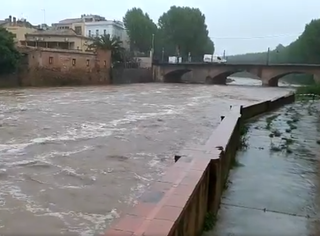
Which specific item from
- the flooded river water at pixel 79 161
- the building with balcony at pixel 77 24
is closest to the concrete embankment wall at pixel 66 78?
the flooded river water at pixel 79 161

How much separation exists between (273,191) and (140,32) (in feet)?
214

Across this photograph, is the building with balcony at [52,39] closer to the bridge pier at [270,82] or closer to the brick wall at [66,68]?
the brick wall at [66,68]

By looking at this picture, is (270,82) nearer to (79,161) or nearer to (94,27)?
(94,27)

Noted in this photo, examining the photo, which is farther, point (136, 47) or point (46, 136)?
point (136, 47)

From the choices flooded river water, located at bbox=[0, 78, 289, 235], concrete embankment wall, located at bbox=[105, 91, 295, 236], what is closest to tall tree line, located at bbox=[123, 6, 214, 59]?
flooded river water, located at bbox=[0, 78, 289, 235]

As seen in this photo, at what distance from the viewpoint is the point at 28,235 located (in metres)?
5.68

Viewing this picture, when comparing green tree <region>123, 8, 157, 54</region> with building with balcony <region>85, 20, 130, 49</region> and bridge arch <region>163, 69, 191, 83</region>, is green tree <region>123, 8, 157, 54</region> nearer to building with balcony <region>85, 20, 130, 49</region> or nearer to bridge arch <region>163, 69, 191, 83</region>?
building with balcony <region>85, 20, 130, 49</region>

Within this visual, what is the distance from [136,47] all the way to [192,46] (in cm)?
952

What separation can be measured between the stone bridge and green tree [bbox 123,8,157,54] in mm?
11491

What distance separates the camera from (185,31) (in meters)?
65.9

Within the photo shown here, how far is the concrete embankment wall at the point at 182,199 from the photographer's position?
2936 mm

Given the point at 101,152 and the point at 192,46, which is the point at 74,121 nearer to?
the point at 101,152

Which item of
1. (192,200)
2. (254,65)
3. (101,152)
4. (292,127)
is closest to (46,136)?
(101,152)

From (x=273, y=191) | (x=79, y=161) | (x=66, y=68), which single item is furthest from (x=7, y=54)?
(x=273, y=191)
